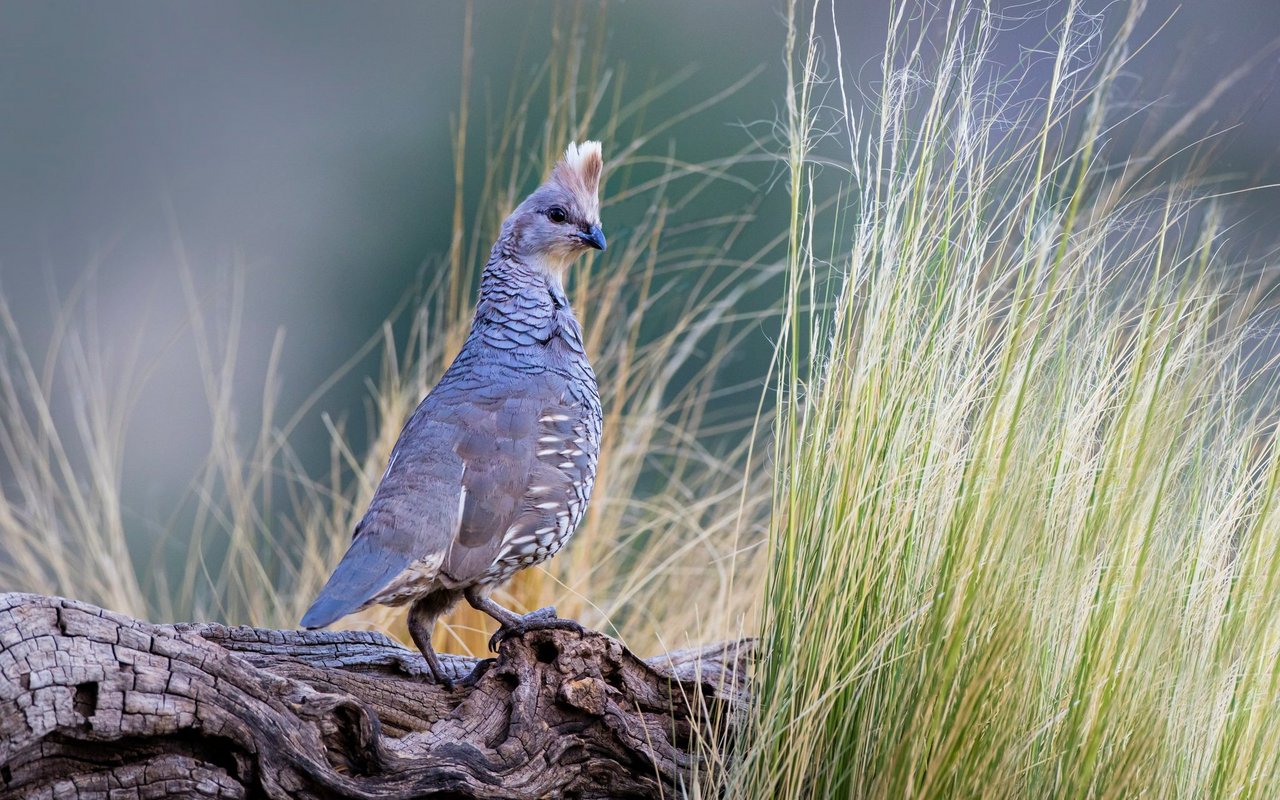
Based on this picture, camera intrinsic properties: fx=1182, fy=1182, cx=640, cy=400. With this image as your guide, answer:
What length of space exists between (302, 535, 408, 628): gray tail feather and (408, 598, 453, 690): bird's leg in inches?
10.3

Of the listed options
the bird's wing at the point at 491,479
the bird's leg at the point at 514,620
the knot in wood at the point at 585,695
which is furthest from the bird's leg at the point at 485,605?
the knot in wood at the point at 585,695

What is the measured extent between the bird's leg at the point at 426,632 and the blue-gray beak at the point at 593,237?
0.92 metres

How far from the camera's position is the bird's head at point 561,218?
9.28 ft

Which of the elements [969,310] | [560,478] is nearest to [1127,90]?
[969,310]

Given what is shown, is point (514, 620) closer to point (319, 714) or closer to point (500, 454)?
point (500, 454)

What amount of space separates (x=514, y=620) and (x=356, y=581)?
1.30 ft

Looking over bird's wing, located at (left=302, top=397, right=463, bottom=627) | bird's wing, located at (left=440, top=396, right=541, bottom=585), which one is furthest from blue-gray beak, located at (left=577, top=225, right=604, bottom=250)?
bird's wing, located at (left=302, top=397, right=463, bottom=627)

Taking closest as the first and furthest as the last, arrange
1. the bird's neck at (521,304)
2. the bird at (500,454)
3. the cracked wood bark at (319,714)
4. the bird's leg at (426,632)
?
1. the cracked wood bark at (319,714)
2. the bird at (500,454)
3. the bird's leg at (426,632)
4. the bird's neck at (521,304)

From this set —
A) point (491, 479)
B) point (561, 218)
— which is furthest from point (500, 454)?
point (561, 218)

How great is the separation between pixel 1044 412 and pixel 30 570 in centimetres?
372

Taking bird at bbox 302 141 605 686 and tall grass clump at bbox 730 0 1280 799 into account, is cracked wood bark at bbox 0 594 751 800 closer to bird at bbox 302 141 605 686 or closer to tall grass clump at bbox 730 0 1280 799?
bird at bbox 302 141 605 686

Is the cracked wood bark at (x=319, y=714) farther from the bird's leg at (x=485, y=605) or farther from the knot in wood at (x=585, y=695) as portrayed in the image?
the bird's leg at (x=485, y=605)

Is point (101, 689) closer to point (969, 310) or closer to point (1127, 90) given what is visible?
point (969, 310)

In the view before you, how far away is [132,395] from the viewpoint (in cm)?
464
